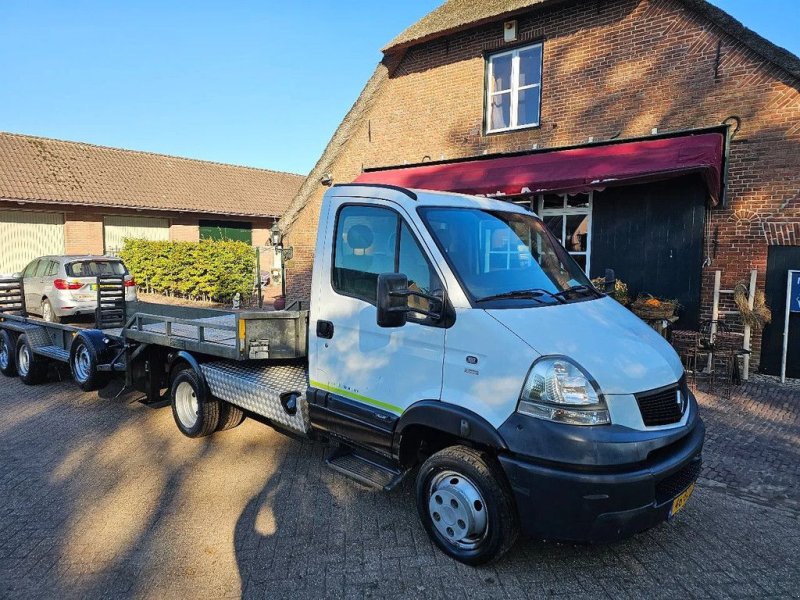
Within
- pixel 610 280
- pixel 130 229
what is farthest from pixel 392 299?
pixel 130 229

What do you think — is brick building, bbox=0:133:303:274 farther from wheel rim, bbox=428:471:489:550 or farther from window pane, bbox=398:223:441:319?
wheel rim, bbox=428:471:489:550

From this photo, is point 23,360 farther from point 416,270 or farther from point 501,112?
point 501,112

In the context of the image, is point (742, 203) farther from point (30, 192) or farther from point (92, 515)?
point (30, 192)

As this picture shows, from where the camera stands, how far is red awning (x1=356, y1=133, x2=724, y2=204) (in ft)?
26.7

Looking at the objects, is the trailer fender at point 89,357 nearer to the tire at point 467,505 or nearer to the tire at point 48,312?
the tire at point 48,312

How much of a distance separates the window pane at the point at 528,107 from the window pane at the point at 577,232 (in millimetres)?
2261

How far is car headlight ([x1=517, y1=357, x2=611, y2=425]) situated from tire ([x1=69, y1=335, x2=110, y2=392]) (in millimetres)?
5617

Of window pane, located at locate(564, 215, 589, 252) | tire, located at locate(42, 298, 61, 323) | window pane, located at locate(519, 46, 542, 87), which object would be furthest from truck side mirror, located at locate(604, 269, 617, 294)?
tire, located at locate(42, 298, 61, 323)

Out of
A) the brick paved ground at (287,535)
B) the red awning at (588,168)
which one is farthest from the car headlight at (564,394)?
the red awning at (588,168)

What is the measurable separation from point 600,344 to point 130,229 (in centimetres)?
2362

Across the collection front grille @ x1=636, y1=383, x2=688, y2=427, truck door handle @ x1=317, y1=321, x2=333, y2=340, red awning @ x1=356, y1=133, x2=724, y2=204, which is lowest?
front grille @ x1=636, y1=383, x2=688, y2=427

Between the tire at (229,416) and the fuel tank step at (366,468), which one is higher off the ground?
the fuel tank step at (366,468)

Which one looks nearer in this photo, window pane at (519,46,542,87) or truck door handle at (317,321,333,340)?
truck door handle at (317,321,333,340)

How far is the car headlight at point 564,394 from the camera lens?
114 inches
